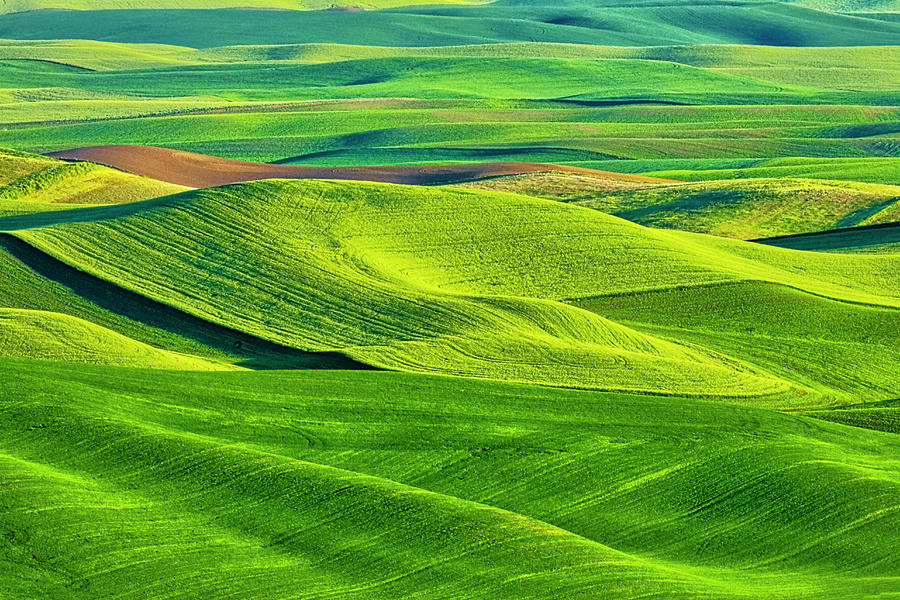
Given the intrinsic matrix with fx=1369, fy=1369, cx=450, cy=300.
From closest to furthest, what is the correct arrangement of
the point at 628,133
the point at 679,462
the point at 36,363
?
the point at 679,462 < the point at 36,363 < the point at 628,133

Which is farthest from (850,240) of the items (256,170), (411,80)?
(411,80)

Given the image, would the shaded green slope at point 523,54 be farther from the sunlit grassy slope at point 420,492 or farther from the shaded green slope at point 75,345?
the sunlit grassy slope at point 420,492

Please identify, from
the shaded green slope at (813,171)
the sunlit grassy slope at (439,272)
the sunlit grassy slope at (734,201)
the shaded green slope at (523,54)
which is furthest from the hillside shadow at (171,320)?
the shaded green slope at (523,54)

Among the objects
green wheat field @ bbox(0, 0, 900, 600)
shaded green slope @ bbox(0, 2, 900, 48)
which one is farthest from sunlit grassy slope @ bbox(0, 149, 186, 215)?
shaded green slope @ bbox(0, 2, 900, 48)

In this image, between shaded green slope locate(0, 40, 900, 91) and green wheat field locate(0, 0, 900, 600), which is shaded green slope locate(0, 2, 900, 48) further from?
green wheat field locate(0, 0, 900, 600)

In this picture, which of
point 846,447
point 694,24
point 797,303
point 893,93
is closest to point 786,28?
point 694,24

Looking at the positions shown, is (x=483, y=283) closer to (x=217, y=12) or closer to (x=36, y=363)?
(x=36, y=363)
